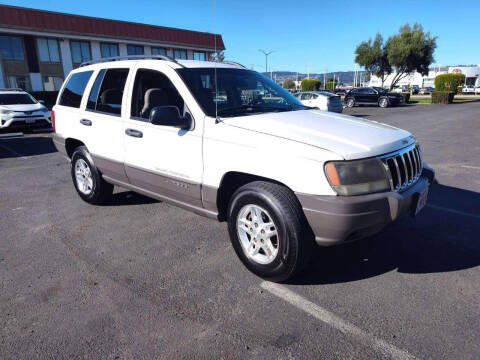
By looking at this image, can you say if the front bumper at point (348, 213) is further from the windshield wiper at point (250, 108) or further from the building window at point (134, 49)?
the building window at point (134, 49)

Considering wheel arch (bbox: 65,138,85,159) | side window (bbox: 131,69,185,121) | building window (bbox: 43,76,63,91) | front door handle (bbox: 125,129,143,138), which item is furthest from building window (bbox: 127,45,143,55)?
front door handle (bbox: 125,129,143,138)

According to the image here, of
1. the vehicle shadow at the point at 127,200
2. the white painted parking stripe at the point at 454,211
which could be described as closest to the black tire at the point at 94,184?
the vehicle shadow at the point at 127,200

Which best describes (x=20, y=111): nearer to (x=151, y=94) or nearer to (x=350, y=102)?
(x=151, y=94)

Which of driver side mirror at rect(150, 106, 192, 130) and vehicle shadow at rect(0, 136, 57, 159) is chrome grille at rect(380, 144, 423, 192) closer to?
driver side mirror at rect(150, 106, 192, 130)

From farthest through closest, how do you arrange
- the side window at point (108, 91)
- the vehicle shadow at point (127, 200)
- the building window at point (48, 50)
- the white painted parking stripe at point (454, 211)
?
the building window at point (48, 50) < the vehicle shadow at point (127, 200) < the white painted parking stripe at point (454, 211) < the side window at point (108, 91)

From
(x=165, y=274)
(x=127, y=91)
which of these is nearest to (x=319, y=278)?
(x=165, y=274)

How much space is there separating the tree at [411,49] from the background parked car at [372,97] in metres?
14.3

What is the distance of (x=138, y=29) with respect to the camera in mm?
35562

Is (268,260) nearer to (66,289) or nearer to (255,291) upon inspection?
(255,291)

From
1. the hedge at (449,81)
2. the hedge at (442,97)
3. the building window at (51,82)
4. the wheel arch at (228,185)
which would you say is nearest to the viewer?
the wheel arch at (228,185)

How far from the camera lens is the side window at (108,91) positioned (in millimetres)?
4110

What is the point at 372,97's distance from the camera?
27.7m

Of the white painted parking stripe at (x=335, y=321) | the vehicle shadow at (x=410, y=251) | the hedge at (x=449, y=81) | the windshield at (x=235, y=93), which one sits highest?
the hedge at (x=449, y=81)

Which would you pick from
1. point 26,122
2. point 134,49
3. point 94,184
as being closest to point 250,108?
point 94,184
